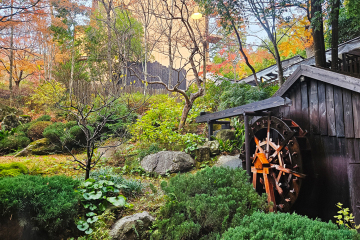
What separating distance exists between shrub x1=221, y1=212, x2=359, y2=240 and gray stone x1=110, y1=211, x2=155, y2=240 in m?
1.89

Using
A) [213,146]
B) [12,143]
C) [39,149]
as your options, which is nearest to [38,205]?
[213,146]

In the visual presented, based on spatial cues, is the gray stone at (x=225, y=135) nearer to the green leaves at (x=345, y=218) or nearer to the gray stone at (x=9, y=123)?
the green leaves at (x=345, y=218)

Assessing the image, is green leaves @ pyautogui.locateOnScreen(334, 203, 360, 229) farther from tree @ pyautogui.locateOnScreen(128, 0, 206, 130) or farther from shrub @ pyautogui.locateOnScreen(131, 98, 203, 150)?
tree @ pyautogui.locateOnScreen(128, 0, 206, 130)

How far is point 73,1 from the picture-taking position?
48.0ft

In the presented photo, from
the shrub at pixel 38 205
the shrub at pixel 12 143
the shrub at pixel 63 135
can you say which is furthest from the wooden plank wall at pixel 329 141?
the shrub at pixel 12 143

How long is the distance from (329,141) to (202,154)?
381 centimetres

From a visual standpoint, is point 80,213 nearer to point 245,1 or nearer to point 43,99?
point 245,1

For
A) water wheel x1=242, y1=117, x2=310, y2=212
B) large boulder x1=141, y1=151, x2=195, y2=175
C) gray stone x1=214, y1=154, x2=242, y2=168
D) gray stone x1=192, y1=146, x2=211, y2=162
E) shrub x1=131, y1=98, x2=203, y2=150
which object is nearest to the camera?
water wheel x1=242, y1=117, x2=310, y2=212

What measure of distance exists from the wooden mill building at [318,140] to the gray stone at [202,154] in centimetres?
176

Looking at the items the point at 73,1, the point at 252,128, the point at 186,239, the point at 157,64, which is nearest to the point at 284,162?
the point at 252,128

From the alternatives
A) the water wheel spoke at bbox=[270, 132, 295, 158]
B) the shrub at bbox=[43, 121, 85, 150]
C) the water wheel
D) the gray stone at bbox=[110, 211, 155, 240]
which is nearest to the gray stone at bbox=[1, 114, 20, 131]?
the shrub at bbox=[43, 121, 85, 150]

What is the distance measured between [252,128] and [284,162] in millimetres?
1368

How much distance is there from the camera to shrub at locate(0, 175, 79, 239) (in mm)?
3361

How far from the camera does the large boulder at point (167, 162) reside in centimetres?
734
